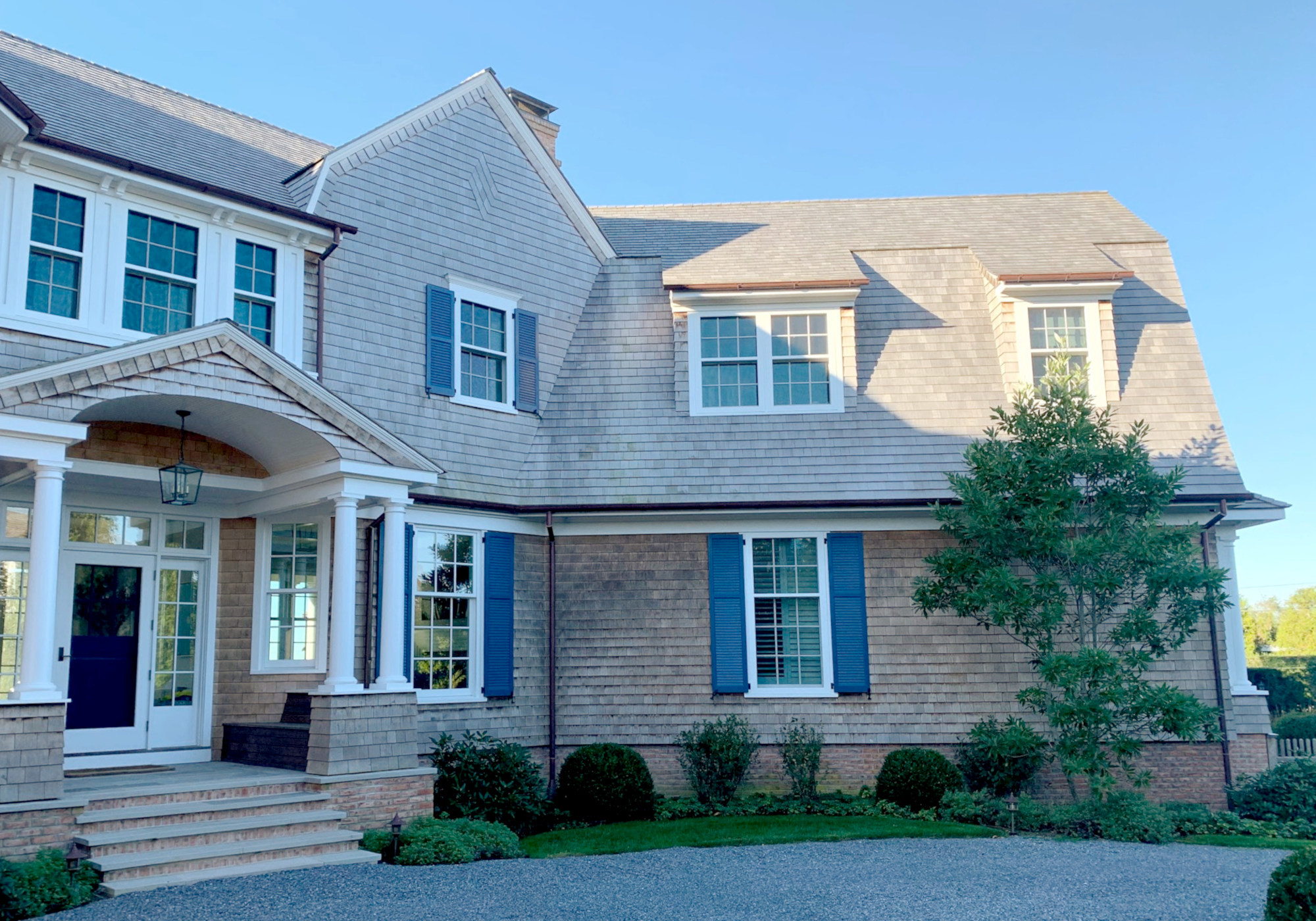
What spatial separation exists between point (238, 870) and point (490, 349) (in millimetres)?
7651

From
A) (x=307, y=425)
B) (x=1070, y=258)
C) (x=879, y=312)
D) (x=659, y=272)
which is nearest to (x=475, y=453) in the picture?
(x=307, y=425)

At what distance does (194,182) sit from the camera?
11.3 m

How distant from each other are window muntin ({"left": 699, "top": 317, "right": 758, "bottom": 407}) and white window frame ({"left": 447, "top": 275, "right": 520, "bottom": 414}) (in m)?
2.66

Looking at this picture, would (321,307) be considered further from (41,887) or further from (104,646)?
(41,887)

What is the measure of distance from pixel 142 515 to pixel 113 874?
15.1 ft

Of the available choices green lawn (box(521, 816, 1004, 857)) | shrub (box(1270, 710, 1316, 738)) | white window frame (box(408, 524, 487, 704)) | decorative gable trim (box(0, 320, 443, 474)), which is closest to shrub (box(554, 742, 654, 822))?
green lawn (box(521, 816, 1004, 857))

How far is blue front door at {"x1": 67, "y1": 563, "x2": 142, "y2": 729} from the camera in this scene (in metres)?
10.9

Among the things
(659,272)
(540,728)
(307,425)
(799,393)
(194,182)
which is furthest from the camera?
(659,272)

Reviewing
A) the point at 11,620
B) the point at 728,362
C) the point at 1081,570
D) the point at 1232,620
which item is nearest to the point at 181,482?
the point at 11,620

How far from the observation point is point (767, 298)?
48.8 feet

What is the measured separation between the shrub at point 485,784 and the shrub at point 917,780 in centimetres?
413

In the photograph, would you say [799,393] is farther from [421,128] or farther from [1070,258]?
[421,128]

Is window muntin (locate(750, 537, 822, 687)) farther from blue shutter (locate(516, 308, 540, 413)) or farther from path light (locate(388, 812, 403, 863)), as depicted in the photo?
path light (locate(388, 812, 403, 863))

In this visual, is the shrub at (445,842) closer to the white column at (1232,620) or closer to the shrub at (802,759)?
the shrub at (802,759)
